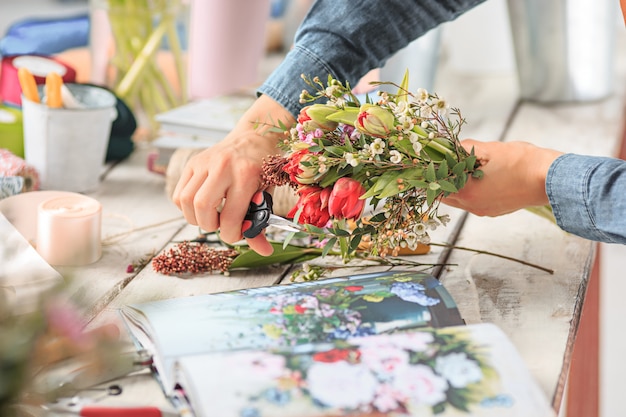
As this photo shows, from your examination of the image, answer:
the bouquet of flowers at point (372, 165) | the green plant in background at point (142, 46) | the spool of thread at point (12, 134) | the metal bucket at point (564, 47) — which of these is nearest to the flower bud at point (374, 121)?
the bouquet of flowers at point (372, 165)

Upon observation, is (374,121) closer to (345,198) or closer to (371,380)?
(345,198)

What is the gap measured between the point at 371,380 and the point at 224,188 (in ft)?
1.07

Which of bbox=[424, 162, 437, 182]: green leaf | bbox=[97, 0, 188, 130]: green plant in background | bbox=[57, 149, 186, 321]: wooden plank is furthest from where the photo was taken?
bbox=[97, 0, 188, 130]: green plant in background

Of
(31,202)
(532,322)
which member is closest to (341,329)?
(532,322)

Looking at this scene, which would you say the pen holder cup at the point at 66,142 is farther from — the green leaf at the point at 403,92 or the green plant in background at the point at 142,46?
the green leaf at the point at 403,92

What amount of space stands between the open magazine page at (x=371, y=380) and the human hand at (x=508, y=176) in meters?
0.23

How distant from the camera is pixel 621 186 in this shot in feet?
2.81

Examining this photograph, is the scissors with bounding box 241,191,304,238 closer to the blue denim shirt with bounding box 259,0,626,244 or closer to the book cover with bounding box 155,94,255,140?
the blue denim shirt with bounding box 259,0,626,244

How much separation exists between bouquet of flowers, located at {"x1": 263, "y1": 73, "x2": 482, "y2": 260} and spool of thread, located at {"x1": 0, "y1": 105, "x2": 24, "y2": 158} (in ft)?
1.57

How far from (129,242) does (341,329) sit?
396 mm

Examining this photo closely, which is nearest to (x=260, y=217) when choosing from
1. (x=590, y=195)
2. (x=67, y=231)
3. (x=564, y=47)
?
(x=67, y=231)

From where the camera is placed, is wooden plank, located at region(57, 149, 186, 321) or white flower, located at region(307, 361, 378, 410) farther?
wooden plank, located at region(57, 149, 186, 321)

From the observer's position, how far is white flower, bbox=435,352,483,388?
0.67 metres

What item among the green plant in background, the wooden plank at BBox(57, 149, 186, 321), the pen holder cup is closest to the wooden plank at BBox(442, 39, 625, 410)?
the wooden plank at BBox(57, 149, 186, 321)
